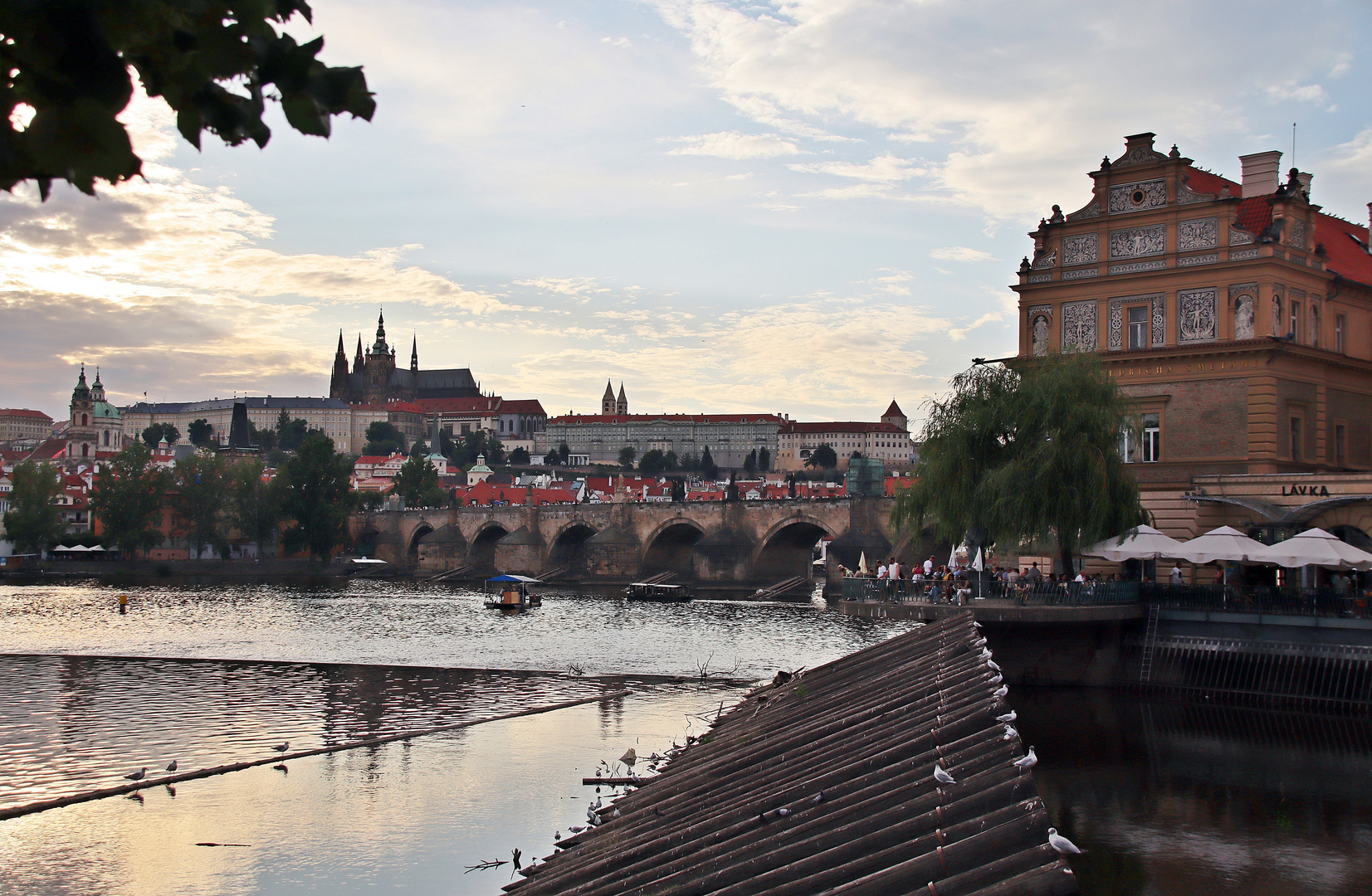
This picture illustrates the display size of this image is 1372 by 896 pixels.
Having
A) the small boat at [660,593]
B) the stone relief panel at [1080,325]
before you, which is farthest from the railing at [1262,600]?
the small boat at [660,593]

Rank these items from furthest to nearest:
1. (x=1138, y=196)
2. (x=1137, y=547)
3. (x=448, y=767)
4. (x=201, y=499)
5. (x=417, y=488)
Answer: (x=417, y=488)
(x=201, y=499)
(x=1138, y=196)
(x=1137, y=547)
(x=448, y=767)

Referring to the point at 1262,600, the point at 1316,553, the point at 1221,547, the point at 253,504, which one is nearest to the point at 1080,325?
the point at 1221,547

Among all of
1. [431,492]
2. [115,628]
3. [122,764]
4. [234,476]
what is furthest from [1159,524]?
[431,492]

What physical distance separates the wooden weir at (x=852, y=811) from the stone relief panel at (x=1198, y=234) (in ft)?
46.8

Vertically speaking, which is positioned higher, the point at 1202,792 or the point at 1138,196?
the point at 1138,196

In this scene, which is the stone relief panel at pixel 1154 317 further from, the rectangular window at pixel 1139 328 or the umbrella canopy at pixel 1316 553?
the umbrella canopy at pixel 1316 553

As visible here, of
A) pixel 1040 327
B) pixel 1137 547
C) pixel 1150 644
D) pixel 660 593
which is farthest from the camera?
pixel 660 593

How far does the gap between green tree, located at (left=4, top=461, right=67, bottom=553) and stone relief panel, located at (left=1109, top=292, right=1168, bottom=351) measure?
8135 cm

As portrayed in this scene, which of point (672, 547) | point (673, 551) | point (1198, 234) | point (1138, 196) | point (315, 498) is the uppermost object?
point (1138, 196)

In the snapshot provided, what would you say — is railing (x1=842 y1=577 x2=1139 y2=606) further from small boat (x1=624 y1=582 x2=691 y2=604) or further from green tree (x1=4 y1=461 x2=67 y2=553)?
green tree (x1=4 y1=461 x2=67 y2=553)

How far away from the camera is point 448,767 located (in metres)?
19.8

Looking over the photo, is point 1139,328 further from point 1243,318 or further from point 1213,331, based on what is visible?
point 1243,318

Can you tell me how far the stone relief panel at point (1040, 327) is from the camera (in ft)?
100

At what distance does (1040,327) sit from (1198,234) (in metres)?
4.34
